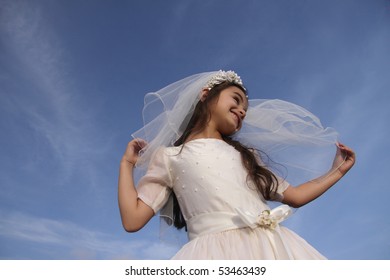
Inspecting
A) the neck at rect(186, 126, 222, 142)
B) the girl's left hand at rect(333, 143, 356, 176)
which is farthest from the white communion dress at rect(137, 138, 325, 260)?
the girl's left hand at rect(333, 143, 356, 176)

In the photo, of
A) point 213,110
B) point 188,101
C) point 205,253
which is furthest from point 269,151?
point 205,253

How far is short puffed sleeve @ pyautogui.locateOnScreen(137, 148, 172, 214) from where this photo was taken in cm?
227

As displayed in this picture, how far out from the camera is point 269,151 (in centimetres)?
275

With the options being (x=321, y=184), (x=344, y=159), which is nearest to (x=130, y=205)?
(x=321, y=184)

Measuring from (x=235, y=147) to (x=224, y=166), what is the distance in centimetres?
34

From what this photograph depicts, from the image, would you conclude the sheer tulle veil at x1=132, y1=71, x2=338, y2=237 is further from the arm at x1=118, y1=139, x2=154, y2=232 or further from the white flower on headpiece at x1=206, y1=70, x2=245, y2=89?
the arm at x1=118, y1=139, x2=154, y2=232

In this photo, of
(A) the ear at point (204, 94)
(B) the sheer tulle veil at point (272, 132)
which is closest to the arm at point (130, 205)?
(B) the sheer tulle veil at point (272, 132)

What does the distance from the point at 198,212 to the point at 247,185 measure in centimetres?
36

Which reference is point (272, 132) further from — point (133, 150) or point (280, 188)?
point (133, 150)

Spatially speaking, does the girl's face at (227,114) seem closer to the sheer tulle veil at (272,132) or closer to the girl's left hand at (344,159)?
the sheer tulle veil at (272,132)

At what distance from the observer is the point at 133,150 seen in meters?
2.47

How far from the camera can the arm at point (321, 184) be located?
2465 millimetres
